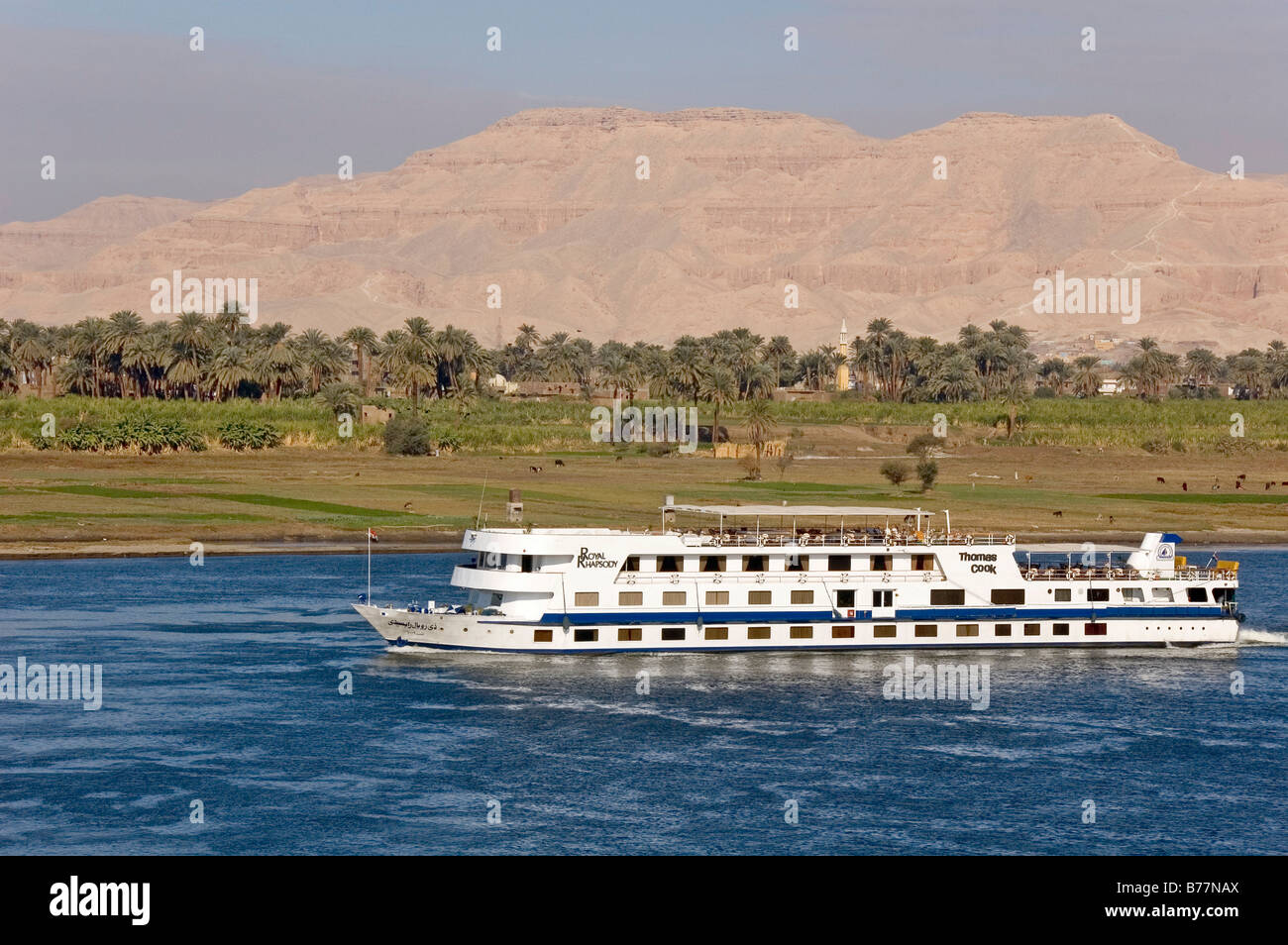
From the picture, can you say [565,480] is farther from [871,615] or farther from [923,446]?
[871,615]

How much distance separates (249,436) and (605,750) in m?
110

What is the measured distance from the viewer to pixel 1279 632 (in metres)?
81.6

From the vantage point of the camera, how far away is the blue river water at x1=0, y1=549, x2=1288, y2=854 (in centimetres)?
4641

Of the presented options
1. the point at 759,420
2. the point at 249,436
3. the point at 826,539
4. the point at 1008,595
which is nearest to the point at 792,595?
the point at 826,539

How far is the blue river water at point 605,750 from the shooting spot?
46.4 m

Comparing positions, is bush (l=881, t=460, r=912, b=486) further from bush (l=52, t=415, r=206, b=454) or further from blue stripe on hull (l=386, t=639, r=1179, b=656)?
bush (l=52, t=415, r=206, b=454)

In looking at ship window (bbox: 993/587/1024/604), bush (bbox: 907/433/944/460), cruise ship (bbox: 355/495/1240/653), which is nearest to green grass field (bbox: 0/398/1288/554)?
bush (bbox: 907/433/944/460)

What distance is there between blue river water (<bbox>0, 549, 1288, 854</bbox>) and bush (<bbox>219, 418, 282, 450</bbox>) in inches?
3064

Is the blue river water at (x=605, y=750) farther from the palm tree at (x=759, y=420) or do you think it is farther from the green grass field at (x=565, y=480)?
the palm tree at (x=759, y=420)

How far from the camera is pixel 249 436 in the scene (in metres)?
158
